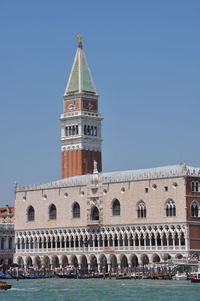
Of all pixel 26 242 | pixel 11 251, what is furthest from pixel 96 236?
pixel 11 251

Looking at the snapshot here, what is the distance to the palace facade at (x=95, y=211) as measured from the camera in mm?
103000

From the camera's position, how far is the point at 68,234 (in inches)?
4493

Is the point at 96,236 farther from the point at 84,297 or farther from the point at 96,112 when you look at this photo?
the point at 84,297

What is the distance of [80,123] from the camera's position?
422 ft

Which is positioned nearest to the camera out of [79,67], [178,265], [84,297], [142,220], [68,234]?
[84,297]

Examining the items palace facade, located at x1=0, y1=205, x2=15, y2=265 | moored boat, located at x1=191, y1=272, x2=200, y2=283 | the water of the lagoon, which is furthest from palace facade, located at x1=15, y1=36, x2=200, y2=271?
moored boat, located at x1=191, y1=272, x2=200, y2=283

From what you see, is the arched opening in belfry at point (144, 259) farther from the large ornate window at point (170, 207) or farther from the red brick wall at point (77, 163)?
the red brick wall at point (77, 163)

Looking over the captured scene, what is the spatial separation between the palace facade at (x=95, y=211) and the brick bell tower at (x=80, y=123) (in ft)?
0.43

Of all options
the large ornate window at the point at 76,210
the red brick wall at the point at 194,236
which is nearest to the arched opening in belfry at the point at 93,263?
the large ornate window at the point at 76,210

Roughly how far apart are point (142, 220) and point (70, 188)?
471 inches

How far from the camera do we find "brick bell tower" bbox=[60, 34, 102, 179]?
12850cm

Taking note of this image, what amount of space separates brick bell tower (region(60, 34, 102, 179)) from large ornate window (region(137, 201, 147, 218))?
2217 cm

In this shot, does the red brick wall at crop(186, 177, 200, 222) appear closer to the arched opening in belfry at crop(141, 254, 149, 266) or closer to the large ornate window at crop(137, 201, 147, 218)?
the large ornate window at crop(137, 201, 147, 218)

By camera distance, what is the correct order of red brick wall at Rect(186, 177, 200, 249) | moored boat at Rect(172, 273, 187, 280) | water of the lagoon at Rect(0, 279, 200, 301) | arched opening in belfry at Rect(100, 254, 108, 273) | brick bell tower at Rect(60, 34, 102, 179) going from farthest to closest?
brick bell tower at Rect(60, 34, 102, 179) → arched opening in belfry at Rect(100, 254, 108, 273) → red brick wall at Rect(186, 177, 200, 249) → moored boat at Rect(172, 273, 187, 280) → water of the lagoon at Rect(0, 279, 200, 301)
